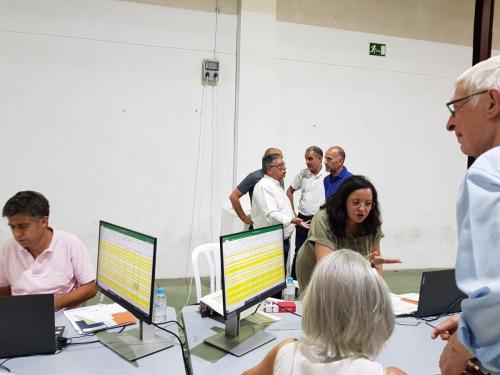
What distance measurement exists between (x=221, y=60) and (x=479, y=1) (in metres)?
2.51

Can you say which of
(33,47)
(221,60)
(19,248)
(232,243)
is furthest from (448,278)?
(33,47)

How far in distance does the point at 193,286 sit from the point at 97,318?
2341 mm

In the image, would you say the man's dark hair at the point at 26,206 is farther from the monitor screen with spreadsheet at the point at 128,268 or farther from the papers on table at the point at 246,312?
the papers on table at the point at 246,312

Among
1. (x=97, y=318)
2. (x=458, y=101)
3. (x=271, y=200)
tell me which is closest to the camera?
(x=458, y=101)

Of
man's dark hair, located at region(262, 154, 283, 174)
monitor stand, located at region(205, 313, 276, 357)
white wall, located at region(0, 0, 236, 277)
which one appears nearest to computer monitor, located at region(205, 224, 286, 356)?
monitor stand, located at region(205, 313, 276, 357)

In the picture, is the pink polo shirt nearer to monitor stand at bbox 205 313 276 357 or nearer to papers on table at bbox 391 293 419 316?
monitor stand at bbox 205 313 276 357

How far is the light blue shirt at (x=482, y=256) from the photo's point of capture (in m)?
0.75

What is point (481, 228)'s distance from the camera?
30.1 inches

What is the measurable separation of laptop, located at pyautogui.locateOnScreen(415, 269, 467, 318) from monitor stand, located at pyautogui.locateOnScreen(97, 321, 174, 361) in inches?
44.9

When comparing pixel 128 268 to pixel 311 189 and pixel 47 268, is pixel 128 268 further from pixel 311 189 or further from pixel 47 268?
pixel 311 189

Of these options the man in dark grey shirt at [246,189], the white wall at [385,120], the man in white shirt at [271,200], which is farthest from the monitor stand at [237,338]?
the white wall at [385,120]

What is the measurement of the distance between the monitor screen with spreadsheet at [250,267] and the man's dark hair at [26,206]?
3.25 ft

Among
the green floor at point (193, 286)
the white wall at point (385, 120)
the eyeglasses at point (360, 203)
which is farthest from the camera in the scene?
the white wall at point (385, 120)

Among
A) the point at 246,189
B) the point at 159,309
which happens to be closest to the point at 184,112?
the point at 246,189
